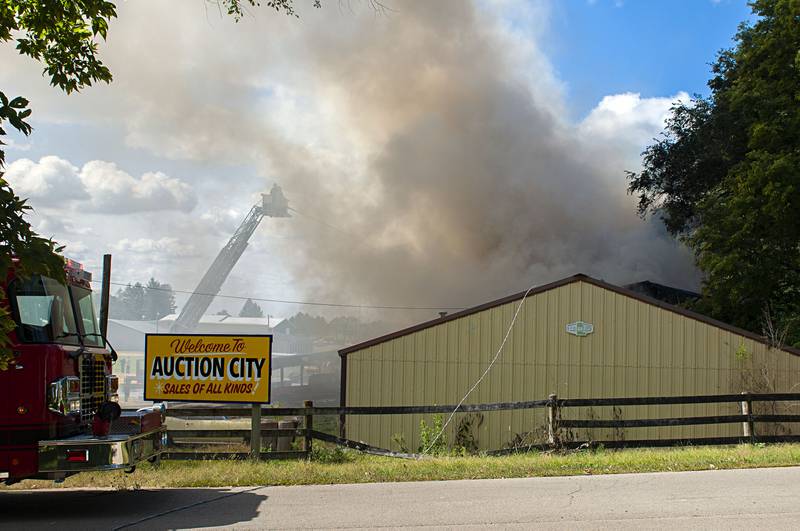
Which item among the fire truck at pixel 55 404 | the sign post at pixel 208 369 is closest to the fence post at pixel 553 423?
the sign post at pixel 208 369

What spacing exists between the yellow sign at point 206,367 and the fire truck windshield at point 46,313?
8.12ft

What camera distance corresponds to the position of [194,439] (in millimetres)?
11898

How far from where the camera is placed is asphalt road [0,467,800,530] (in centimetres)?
686

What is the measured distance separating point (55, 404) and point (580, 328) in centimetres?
1302

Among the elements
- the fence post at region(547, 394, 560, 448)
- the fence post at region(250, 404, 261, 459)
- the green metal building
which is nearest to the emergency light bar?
the fence post at region(250, 404, 261, 459)

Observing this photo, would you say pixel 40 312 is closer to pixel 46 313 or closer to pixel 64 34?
pixel 46 313

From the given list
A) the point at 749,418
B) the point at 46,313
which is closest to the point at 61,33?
the point at 46,313

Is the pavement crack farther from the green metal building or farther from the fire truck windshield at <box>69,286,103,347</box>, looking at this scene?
the green metal building

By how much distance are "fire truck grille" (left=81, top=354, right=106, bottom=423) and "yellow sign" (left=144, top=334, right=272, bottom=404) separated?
2372 millimetres

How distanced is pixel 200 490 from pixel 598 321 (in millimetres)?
11529

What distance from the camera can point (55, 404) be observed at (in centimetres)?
751

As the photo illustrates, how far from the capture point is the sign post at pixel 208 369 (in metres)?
11.1

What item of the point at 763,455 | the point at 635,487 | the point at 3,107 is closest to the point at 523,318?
the point at 763,455

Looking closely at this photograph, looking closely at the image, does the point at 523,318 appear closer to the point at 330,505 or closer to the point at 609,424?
the point at 609,424
